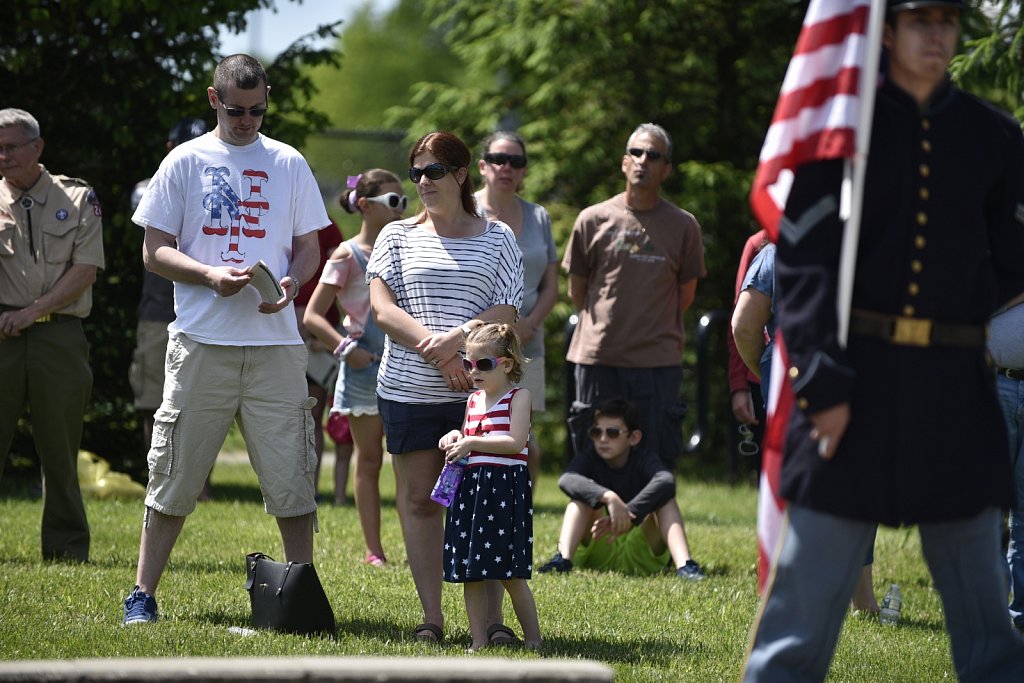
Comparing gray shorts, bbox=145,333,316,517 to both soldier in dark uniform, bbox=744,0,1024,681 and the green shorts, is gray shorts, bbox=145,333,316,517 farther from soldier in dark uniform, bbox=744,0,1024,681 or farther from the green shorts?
soldier in dark uniform, bbox=744,0,1024,681

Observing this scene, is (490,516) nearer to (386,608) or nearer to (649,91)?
(386,608)

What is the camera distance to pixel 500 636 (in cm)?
552

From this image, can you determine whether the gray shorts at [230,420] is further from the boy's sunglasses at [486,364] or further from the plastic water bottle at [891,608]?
the plastic water bottle at [891,608]

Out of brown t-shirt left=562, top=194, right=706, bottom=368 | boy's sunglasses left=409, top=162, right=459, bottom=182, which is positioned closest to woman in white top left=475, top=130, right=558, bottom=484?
brown t-shirt left=562, top=194, right=706, bottom=368

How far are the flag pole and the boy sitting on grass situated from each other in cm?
414

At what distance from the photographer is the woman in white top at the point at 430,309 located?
560 cm

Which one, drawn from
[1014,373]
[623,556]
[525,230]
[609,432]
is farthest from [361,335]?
[1014,373]

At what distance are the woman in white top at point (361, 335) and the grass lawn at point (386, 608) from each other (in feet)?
1.34

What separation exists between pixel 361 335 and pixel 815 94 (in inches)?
180

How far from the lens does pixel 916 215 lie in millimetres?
3684

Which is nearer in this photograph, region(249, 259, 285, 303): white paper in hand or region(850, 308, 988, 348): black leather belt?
region(850, 308, 988, 348): black leather belt

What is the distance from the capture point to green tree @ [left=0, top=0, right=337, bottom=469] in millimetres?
10617

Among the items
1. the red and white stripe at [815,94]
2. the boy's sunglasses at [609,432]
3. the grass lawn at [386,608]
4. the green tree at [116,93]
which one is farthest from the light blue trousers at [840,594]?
the green tree at [116,93]

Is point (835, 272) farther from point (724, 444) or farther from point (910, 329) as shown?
point (724, 444)
